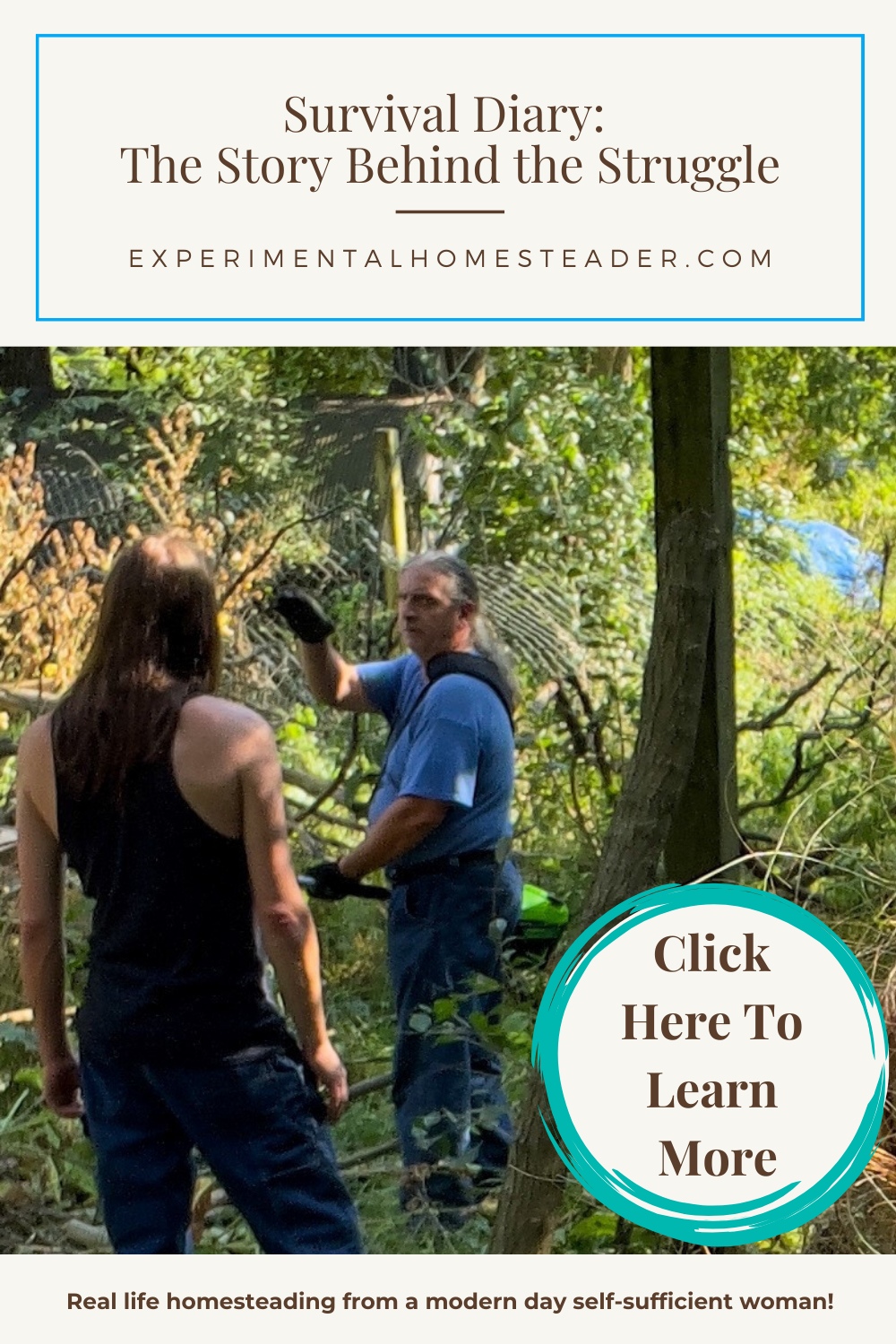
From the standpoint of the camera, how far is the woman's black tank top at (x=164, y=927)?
3031 millimetres

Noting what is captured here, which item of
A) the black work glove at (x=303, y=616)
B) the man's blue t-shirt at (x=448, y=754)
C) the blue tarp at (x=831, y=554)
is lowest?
the man's blue t-shirt at (x=448, y=754)

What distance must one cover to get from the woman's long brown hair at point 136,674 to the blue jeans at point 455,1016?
579mm

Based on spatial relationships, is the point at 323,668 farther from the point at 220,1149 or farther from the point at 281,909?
the point at 220,1149

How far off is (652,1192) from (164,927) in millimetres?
1005

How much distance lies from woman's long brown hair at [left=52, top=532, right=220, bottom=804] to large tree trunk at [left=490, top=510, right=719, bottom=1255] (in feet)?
2.60

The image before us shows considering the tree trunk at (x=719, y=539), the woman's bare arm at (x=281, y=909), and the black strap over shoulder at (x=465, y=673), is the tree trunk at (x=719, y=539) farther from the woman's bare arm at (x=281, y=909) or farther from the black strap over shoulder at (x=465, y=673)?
the woman's bare arm at (x=281, y=909)

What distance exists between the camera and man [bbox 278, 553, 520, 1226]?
3.24 meters

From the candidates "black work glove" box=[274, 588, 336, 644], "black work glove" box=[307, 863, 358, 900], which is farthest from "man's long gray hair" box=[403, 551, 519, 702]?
"black work glove" box=[307, 863, 358, 900]

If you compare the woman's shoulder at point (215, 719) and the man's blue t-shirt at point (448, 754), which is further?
the man's blue t-shirt at point (448, 754)

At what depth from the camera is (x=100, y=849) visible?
3.07m
